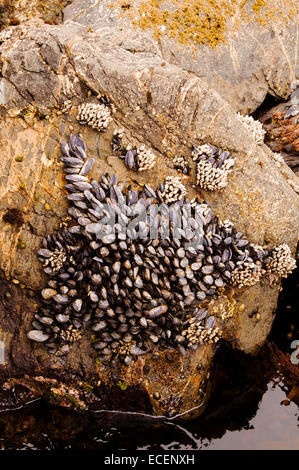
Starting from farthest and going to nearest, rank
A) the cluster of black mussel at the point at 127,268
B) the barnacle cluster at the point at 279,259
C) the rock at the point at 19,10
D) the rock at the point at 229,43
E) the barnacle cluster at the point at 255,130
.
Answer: the rock at the point at 19,10, the rock at the point at 229,43, the barnacle cluster at the point at 255,130, the barnacle cluster at the point at 279,259, the cluster of black mussel at the point at 127,268

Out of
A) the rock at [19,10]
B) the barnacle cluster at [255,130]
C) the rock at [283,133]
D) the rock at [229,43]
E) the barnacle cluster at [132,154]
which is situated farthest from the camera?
the rock at [283,133]

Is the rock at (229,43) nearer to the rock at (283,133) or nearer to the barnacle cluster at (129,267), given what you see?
the rock at (283,133)

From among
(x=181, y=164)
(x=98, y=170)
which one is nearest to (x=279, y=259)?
(x=181, y=164)

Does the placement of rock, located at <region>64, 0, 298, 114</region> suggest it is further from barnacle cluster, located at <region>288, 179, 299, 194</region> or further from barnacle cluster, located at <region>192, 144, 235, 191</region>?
barnacle cluster, located at <region>288, 179, 299, 194</region>

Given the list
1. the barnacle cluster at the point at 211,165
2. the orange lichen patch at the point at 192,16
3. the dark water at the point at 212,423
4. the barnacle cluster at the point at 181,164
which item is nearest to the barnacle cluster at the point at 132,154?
the barnacle cluster at the point at 181,164

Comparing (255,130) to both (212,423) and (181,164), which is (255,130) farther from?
(212,423)

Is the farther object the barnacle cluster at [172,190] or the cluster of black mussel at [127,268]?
the barnacle cluster at [172,190]
